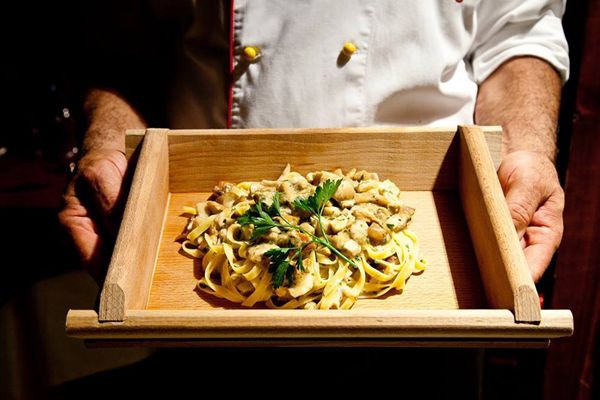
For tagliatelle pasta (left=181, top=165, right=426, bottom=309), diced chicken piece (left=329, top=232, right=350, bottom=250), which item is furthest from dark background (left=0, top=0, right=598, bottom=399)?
diced chicken piece (left=329, top=232, right=350, bottom=250)

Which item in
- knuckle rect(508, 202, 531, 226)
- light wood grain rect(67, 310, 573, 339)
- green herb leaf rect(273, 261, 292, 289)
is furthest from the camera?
knuckle rect(508, 202, 531, 226)

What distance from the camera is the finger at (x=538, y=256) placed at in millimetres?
1717

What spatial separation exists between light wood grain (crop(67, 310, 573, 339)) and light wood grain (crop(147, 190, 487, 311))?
0.25 meters

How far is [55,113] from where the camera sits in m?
3.83

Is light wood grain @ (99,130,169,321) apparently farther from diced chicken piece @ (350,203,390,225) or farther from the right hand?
diced chicken piece @ (350,203,390,225)

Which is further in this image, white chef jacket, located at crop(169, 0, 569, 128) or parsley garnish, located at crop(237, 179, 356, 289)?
white chef jacket, located at crop(169, 0, 569, 128)

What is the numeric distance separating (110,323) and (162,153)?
2.28ft

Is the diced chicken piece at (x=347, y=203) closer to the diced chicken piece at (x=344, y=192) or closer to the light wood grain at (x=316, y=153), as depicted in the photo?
the diced chicken piece at (x=344, y=192)

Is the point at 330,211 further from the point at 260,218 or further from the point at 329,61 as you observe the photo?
the point at 329,61

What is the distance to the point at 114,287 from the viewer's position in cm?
141

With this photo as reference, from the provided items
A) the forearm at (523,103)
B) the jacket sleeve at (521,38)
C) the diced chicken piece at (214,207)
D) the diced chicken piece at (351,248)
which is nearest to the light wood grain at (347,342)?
the diced chicken piece at (351,248)

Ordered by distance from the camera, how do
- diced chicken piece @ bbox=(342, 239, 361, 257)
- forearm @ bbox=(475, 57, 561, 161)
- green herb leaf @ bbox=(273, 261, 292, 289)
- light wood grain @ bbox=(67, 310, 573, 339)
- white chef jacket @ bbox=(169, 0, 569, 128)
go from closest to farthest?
1. light wood grain @ bbox=(67, 310, 573, 339)
2. green herb leaf @ bbox=(273, 261, 292, 289)
3. diced chicken piece @ bbox=(342, 239, 361, 257)
4. white chef jacket @ bbox=(169, 0, 569, 128)
5. forearm @ bbox=(475, 57, 561, 161)

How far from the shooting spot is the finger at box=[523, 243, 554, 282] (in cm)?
172

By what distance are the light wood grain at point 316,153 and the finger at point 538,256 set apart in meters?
0.33
